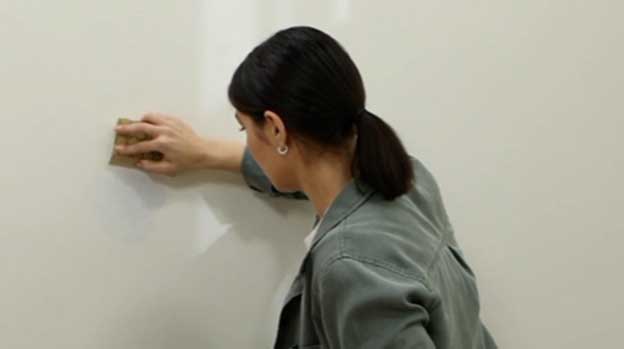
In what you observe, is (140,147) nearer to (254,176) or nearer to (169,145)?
(169,145)

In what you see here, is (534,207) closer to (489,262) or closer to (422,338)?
(489,262)

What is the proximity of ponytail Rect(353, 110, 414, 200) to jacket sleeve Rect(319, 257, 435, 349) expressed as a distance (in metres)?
0.11

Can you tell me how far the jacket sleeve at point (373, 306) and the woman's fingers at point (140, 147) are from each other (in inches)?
13.3

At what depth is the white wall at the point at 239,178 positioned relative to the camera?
997 mm

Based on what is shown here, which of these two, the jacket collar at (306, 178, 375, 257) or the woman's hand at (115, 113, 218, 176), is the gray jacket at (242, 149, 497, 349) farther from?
the woman's hand at (115, 113, 218, 176)

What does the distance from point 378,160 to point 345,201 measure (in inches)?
2.8

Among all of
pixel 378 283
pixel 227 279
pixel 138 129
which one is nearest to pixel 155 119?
pixel 138 129

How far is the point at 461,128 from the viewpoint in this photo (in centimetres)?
129

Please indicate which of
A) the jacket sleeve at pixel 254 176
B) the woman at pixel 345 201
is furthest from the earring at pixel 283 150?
the jacket sleeve at pixel 254 176

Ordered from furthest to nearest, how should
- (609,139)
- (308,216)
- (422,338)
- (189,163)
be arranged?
1. (609,139)
2. (308,216)
3. (189,163)
4. (422,338)

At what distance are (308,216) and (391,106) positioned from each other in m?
0.24

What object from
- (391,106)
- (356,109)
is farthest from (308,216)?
(356,109)

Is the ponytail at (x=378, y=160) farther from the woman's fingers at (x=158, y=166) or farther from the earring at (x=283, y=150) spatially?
the woman's fingers at (x=158, y=166)

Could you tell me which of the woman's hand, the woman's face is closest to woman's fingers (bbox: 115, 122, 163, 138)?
the woman's hand
